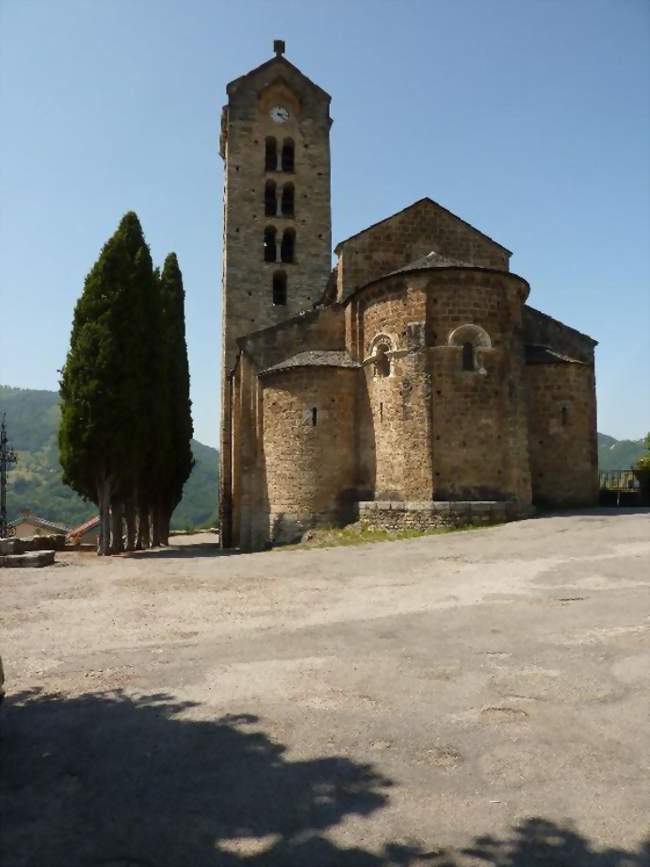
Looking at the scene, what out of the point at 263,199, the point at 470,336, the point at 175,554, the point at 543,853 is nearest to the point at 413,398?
the point at 470,336

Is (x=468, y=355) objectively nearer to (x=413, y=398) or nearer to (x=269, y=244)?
(x=413, y=398)

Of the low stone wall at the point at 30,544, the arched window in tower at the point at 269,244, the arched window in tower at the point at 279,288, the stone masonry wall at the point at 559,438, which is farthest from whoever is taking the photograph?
the arched window in tower at the point at 269,244

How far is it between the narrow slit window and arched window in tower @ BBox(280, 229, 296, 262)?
47.2 feet

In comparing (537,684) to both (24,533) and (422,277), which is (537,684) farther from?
(24,533)

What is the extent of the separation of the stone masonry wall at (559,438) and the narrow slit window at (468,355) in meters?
3.33

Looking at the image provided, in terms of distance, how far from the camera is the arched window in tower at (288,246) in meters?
29.7

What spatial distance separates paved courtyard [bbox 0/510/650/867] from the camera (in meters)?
3.16

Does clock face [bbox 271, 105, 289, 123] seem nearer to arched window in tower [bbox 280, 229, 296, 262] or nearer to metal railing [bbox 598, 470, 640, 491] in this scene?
arched window in tower [bbox 280, 229, 296, 262]

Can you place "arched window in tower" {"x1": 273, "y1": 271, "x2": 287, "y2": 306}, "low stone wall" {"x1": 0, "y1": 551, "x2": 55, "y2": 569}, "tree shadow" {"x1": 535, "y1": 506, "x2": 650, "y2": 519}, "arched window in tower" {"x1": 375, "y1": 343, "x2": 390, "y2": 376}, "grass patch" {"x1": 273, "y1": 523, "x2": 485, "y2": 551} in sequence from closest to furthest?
"low stone wall" {"x1": 0, "y1": 551, "x2": 55, "y2": 569}, "grass patch" {"x1": 273, "y1": 523, "x2": 485, "y2": 551}, "tree shadow" {"x1": 535, "y1": 506, "x2": 650, "y2": 519}, "arched window in tower" {"x1": 375, "y1": 343, "x2": 390, "y2": 376}, "arched window in tower" {"x1": 273, "y1": 271, "x2": 287, "y2": 306}

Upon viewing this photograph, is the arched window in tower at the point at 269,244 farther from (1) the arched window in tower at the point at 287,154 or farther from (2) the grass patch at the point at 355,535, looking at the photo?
(2) the grass patch at the point at 355,535

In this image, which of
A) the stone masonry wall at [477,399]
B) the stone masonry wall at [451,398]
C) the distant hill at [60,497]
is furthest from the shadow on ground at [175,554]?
the distant hill at [60,497]

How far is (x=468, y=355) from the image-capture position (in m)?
17.8

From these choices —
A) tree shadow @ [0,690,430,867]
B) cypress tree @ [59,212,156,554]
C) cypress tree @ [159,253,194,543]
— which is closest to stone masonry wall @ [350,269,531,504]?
cypress tree @ [59,212,156,554]

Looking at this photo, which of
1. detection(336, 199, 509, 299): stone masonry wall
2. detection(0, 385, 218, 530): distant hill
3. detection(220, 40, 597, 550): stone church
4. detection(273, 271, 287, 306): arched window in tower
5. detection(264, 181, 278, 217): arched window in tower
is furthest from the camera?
detection(0, 385, 218, 530): distant hill
